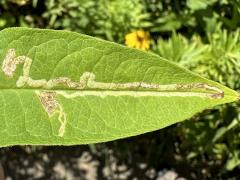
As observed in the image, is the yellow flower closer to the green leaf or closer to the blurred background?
the blurred background

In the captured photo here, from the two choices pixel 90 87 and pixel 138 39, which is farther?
pixel 138 39

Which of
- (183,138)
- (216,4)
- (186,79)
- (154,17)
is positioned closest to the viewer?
(186,79)

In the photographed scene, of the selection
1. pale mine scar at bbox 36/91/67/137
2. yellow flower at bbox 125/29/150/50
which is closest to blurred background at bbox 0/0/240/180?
yellow flower at bbox 125/29/150/50

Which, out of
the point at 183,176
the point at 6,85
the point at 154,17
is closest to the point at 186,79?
the point at 6,85

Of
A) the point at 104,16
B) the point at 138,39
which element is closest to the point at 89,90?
the point at 138,39

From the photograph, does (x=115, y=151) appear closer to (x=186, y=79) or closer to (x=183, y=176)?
(x=183, y=176)

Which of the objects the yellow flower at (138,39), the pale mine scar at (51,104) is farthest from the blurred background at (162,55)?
the pale mine scar at (51,104)

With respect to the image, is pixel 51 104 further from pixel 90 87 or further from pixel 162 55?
pixel 162 55
